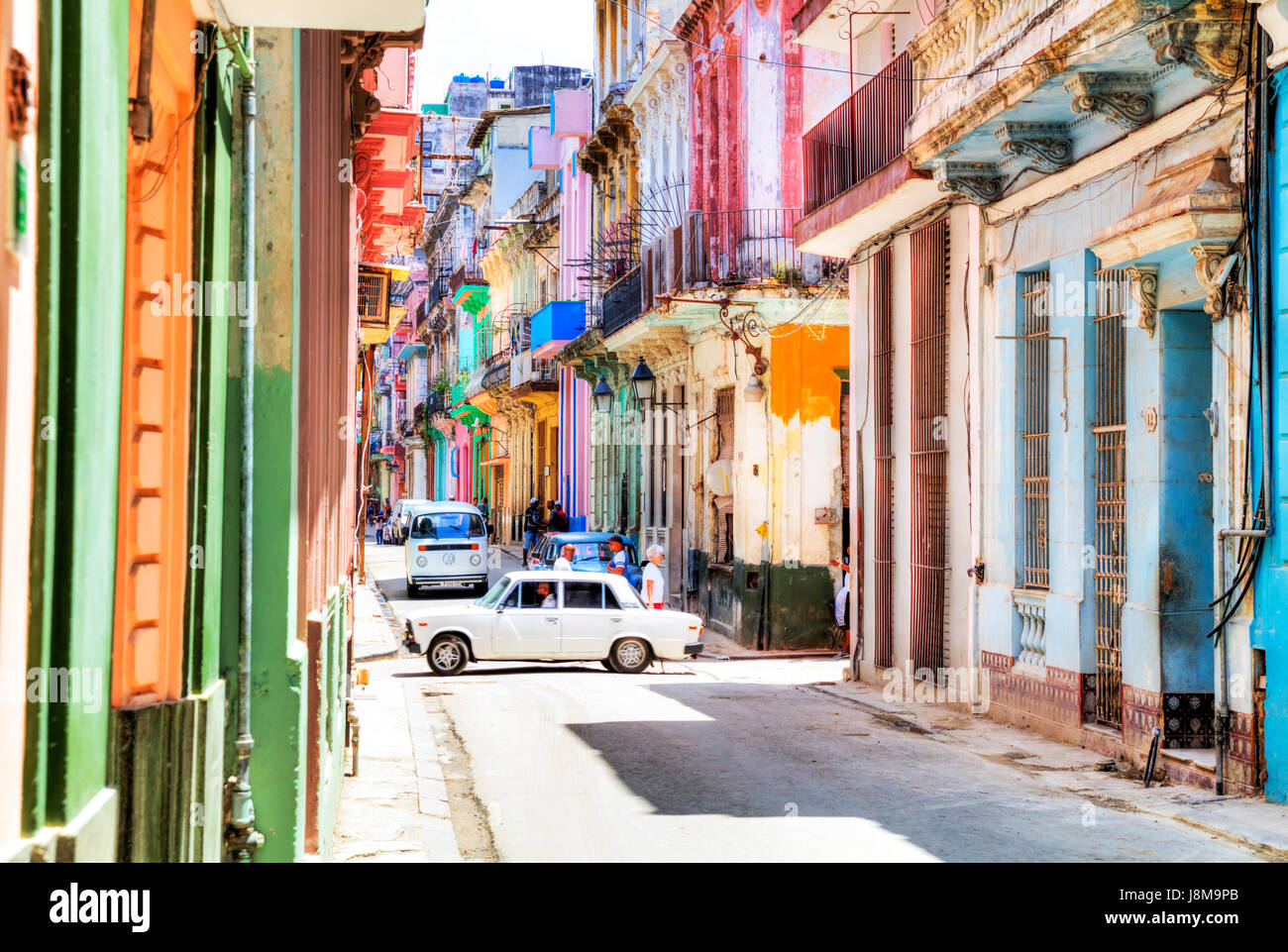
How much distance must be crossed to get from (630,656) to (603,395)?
468 inches

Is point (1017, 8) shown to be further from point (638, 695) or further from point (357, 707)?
point (357, 707)

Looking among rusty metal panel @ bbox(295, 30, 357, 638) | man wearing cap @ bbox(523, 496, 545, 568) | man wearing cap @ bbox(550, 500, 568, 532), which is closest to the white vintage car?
rusty metal panel @ bbox(295, 30, 357, 638)

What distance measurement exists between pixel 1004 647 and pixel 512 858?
281 inches

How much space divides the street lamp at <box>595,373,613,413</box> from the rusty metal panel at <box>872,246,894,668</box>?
12095 millimetres

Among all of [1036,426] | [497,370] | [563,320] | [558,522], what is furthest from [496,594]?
[497,370]

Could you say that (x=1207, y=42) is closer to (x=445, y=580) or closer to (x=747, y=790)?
(x=747, y=790)

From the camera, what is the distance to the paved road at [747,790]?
26.6ft

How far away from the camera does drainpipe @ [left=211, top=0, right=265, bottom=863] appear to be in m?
4.84

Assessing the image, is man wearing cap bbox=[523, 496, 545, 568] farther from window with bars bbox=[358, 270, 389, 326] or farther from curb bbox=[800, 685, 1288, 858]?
curb bbox=[800, 685, 1288, 858]

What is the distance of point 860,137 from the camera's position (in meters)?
16.7

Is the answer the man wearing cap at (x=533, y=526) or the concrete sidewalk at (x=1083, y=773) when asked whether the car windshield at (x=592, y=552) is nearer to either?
the concrete sidewalk at (x=1083, y=773)

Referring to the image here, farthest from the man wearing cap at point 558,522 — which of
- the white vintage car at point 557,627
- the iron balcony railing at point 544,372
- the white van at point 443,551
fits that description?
the white vintage car at point 557,627

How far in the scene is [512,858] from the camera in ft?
25.8

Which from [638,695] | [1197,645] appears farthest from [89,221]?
[638,695]
